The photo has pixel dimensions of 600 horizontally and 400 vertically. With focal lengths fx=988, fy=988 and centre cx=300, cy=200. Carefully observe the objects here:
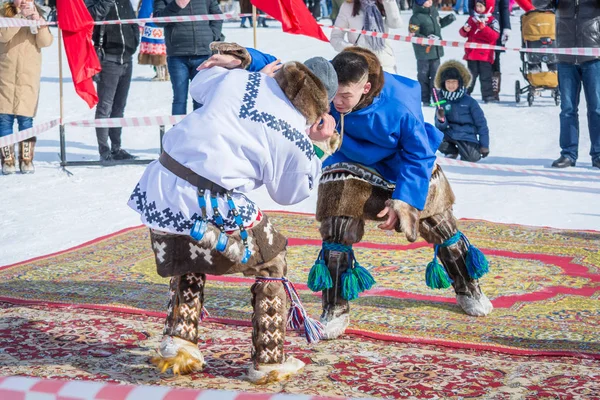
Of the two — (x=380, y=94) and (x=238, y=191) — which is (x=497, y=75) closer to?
(x=380, y=94)

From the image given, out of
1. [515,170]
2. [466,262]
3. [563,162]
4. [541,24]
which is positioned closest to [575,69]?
[563,162]

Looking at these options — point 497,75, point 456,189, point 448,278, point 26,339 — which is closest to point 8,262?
point 26,339

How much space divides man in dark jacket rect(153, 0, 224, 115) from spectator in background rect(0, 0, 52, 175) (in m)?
1.17

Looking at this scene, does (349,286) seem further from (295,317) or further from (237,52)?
(237,52)

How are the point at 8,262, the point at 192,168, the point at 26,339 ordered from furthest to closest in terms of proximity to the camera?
1. the point at 8,262
2. the point at 26,339
3. the point at 192,168

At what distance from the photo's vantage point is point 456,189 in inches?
337

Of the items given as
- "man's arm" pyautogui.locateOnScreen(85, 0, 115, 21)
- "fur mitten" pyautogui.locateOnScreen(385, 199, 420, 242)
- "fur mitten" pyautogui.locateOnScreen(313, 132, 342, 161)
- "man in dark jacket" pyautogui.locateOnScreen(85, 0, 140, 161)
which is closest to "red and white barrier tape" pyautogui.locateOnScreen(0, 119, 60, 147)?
"man in dark jacket" pyautogui.locateOnScreen(85, 0, 140, 161)

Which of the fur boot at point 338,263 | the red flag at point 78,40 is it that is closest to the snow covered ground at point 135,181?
the red flag at point 78,40

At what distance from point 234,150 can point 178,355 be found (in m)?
0.87

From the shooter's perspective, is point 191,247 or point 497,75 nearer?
point 191,247

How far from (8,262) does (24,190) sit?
92.0 inches

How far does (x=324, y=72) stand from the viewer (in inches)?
149

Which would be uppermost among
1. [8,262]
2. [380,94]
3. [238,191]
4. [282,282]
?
[380,94]

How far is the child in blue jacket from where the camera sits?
32.1 feet
